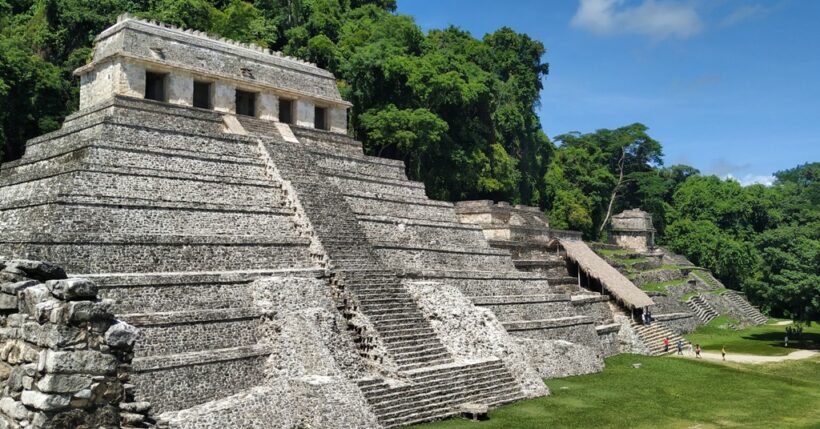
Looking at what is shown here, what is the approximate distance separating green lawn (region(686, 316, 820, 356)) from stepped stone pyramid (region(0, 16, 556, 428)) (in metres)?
12.5

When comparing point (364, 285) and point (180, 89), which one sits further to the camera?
point (180, 89)

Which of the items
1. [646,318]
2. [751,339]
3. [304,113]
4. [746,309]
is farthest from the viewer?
[746,309]

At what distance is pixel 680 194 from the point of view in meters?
74.4

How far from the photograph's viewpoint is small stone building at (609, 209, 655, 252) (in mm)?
55438

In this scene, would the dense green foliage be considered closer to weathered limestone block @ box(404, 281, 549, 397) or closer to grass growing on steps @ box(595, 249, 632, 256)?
grass growing on steps @ box(595, 249, 632, 256)

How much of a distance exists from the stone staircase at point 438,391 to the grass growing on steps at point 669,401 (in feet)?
1.38

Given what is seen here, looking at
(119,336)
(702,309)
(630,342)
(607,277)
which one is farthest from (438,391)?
(702,309)

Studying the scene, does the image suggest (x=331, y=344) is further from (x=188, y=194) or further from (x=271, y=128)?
(x=271, y=128)

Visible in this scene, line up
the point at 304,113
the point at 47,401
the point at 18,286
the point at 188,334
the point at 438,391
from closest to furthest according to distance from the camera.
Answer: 1. the point at 47,401
2. the point at 18,286
3. the point at 188,334
4. the point at 438,391
5. the point at 304,113

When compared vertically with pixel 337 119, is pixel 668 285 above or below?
below

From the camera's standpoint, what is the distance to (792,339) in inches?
1439

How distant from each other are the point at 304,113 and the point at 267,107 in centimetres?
190

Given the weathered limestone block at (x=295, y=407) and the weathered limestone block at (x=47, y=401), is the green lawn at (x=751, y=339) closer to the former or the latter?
the weathered limestone block at (x=295, y=407)

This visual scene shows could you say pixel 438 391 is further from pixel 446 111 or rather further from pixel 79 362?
pixel 446 111
